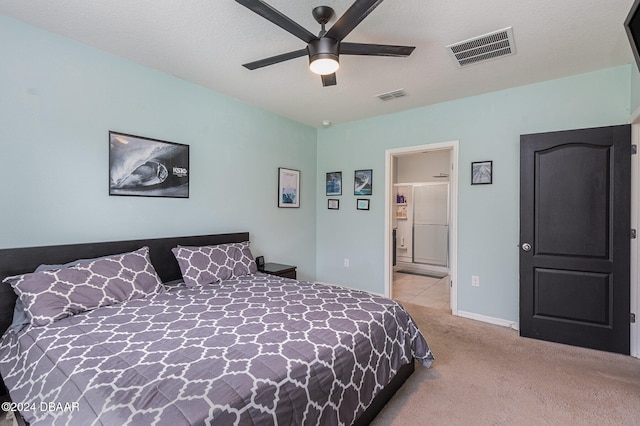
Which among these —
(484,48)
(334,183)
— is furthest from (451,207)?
(484,48)

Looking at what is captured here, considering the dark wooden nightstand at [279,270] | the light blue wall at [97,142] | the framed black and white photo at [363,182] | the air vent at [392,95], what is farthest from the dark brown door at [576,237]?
the light blue wall at [97,142]

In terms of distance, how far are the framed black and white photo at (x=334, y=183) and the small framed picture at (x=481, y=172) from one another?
1.82 m

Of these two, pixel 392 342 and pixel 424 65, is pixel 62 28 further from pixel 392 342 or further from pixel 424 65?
pixel 392 342

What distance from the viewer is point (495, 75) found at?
113 inches

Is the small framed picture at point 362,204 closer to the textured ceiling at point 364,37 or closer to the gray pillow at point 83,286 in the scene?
the textured ceiling at point 364,37

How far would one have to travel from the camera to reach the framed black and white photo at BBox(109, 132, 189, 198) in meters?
2.55

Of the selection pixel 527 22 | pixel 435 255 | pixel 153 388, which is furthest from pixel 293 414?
pixel 435 255

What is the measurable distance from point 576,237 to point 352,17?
2752mm

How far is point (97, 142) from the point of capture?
8.03ft

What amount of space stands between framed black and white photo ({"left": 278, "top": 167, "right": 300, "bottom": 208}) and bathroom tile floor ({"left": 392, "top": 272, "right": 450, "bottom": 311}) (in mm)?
2009

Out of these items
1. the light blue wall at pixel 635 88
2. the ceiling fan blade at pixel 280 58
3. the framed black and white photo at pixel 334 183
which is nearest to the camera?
the ceiling fan blade at pixel 280 58

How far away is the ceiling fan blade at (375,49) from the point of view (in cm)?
184

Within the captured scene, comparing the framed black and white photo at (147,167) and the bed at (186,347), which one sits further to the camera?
the framed black and white photo at (147,167)

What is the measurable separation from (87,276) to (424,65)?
311cm
